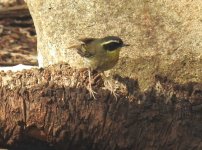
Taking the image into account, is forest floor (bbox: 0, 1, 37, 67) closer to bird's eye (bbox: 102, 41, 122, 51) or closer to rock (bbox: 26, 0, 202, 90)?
rock (bbox: 26, 0, 202, 90)

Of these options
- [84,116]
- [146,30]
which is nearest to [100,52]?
[146,30]

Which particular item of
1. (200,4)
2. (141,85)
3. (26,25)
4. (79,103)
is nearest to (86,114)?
(79,103)

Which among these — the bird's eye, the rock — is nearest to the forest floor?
the rock

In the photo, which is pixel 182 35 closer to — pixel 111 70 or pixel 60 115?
pixel 111 70

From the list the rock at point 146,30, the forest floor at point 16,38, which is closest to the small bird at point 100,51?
the rock at point 146,30

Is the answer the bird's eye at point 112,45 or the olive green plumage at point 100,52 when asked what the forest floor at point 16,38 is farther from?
the bird's eye at point 112,45

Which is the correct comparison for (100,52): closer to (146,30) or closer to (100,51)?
(100,51)
